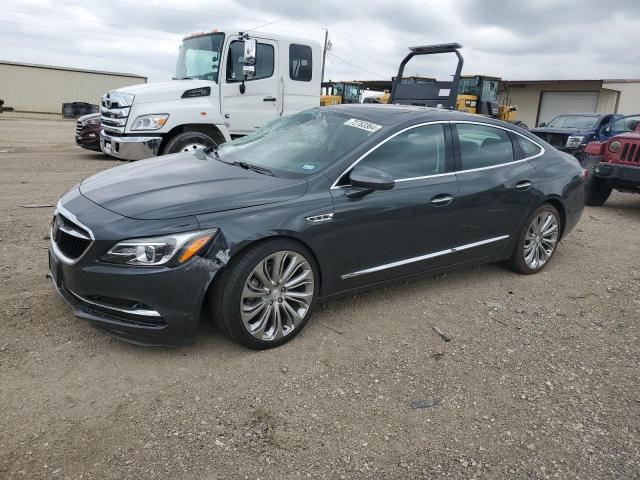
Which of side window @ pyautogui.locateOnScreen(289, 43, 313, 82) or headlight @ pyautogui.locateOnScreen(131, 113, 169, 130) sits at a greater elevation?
side window @ pyautogui.locateOnScreen(289, 43, 313, 82)

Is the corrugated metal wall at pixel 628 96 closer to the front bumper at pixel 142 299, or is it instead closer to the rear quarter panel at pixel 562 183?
the rear quarter panel at pixel 562 183

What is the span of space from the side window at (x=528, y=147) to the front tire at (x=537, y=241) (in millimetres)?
497

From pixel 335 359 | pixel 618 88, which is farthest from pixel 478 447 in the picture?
pixel 618 88

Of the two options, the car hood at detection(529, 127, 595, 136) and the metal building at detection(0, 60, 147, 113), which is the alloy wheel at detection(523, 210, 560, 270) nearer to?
the car hood at detection(529, 127, 595, 136)

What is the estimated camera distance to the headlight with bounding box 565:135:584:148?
1327cm

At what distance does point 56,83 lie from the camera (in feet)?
156

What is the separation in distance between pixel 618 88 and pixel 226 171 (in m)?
32.6

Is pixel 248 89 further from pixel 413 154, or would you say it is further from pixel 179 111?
pixel 413 154

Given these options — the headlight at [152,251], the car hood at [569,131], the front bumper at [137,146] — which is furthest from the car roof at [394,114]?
the car hood at [569,131]

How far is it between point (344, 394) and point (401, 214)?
4.63 feet

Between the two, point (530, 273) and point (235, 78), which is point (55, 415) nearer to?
point (530, 273)

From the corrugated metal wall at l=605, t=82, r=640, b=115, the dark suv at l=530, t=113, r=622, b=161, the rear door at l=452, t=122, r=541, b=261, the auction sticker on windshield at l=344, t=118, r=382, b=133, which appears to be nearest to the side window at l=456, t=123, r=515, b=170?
the rear door at l=452, t=122, r=541, b=261

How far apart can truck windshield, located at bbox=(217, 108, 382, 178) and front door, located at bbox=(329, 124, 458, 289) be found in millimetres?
226

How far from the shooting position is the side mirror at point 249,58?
801cm
